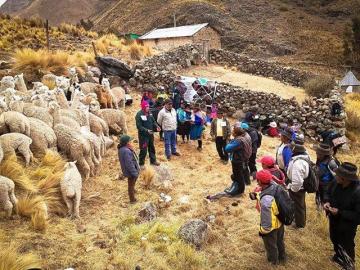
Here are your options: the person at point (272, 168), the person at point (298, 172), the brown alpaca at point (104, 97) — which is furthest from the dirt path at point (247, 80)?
the person at point (272, 168)

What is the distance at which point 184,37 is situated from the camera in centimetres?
2870

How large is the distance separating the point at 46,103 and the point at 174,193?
3.89 meters

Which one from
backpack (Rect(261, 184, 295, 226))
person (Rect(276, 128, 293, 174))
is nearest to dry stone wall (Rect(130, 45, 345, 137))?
person (Rect(276, 128, 293, 174))

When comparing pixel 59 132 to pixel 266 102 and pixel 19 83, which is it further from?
pixel 266 102

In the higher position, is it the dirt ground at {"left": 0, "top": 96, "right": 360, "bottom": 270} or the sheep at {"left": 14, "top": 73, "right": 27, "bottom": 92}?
the sheep at {"left": 14, "top": 73, "right": 27, "bottom": 92}

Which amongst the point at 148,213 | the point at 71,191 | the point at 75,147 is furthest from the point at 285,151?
the point at 75,147

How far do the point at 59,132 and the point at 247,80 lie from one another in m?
17.4

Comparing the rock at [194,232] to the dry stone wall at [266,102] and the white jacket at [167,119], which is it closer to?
the white jacket at [167,119]

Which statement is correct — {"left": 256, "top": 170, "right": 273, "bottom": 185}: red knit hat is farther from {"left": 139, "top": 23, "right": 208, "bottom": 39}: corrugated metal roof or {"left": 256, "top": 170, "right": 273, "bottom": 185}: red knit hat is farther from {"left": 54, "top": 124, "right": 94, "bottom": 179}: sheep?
{"left": 139, "top": 23, "right": 208, "bottom": 39}: corrugated metal roof

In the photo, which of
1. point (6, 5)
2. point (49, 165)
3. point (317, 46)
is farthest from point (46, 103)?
point (6, 5)

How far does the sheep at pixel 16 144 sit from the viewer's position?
284 inches

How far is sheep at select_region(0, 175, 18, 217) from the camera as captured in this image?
5.88 m

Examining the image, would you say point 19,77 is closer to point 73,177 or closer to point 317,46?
point 73,177

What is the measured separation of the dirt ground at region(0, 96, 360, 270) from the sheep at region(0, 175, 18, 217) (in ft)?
0.77
